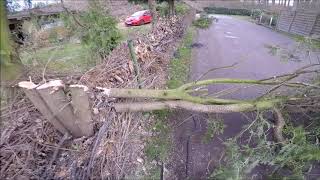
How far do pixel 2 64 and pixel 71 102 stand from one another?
1021 mm

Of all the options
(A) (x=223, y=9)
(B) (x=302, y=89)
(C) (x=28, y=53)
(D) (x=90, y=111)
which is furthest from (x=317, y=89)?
(A) (x=223, y=9)

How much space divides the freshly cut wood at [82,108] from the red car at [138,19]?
14.9m

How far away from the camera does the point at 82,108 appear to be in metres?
3.68

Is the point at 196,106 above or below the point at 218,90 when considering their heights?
above

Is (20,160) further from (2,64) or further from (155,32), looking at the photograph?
(155,32)

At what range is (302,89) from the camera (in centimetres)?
492

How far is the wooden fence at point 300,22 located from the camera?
16.0 metres

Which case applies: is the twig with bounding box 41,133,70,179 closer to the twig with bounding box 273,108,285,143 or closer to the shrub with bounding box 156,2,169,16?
the twig with bounding box 273,108,285,143

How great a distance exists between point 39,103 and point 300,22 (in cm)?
1838

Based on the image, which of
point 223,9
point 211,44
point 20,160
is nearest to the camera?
point 20,160

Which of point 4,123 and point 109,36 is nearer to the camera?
point 4,123

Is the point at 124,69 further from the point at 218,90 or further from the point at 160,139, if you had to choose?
the point at 218,90

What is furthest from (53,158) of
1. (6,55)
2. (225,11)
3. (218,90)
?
(225,11)

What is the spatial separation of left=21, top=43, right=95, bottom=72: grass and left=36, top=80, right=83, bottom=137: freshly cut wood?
3.53ft
